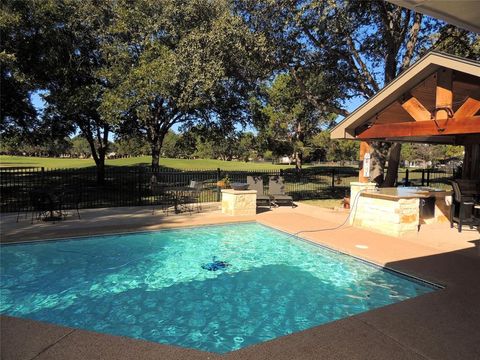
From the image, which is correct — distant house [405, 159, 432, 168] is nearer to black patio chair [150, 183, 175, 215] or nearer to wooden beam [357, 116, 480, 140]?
black patio chair [150, 183, 175, 215]

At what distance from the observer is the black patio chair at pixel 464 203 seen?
892 cm

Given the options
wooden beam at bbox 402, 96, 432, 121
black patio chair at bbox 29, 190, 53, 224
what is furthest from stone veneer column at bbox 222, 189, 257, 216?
wooden beam at bbox 402, 96, 432, 121

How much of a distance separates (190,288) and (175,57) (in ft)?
34.8

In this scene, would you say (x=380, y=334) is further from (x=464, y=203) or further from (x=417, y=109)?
(x=464, y=203)

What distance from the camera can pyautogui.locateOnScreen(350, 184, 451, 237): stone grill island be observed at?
8.52 meters

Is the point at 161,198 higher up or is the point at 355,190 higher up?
the point at 355,190

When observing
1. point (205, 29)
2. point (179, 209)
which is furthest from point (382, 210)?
point (205, 29)

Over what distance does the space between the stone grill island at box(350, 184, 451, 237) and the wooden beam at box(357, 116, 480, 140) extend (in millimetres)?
1564

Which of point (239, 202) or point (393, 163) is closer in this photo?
point (239, 202)

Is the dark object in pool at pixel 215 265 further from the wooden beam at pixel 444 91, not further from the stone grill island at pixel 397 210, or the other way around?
the wooden beam at pixel 444 91

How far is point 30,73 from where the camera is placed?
1366 centimetres

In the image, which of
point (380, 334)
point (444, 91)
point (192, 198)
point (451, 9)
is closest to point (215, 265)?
point (380, 334)

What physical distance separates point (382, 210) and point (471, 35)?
38.5 ft

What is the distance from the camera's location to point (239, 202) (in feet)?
37.6
